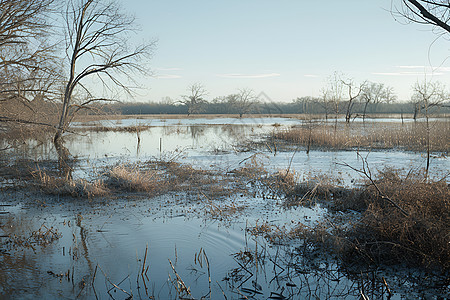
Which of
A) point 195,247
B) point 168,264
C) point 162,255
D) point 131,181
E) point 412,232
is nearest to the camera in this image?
point 412,232

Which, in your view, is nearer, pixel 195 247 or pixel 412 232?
pixel 412 232

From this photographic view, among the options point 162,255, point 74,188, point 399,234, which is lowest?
→ point 162,255

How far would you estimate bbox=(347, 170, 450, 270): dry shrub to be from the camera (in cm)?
490

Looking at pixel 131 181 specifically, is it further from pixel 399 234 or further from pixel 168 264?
pixel 399 234

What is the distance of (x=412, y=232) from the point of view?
5.22m

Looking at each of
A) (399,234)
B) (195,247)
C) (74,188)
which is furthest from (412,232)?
(74,188)

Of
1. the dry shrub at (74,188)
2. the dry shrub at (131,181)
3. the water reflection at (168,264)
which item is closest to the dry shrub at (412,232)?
the water reflection at (168,264)

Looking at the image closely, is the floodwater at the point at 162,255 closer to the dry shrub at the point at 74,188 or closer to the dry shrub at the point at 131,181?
the dry shrub at the point at 74,188

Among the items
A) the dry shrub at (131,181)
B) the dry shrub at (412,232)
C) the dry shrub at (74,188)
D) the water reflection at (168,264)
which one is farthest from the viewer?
the dry shrub at (131,181)

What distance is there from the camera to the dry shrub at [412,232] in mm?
4902

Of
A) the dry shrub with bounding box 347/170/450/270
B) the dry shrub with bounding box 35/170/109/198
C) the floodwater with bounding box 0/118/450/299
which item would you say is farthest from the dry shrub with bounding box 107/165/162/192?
the dry shrub with bounding box 347/170/450/270

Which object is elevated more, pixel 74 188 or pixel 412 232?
pixel 412 232

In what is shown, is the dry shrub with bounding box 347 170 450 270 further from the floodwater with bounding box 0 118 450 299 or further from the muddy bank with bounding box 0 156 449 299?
the floodwater with bounding box 0 118 450 299

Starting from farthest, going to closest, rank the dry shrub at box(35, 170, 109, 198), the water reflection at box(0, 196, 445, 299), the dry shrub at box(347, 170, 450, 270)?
the dry shrub at box(35, 170, 109, 198) → the dry shrub at box(347, 170, 450, 270) → the water reflection at box(0, 196, 445, 299)
